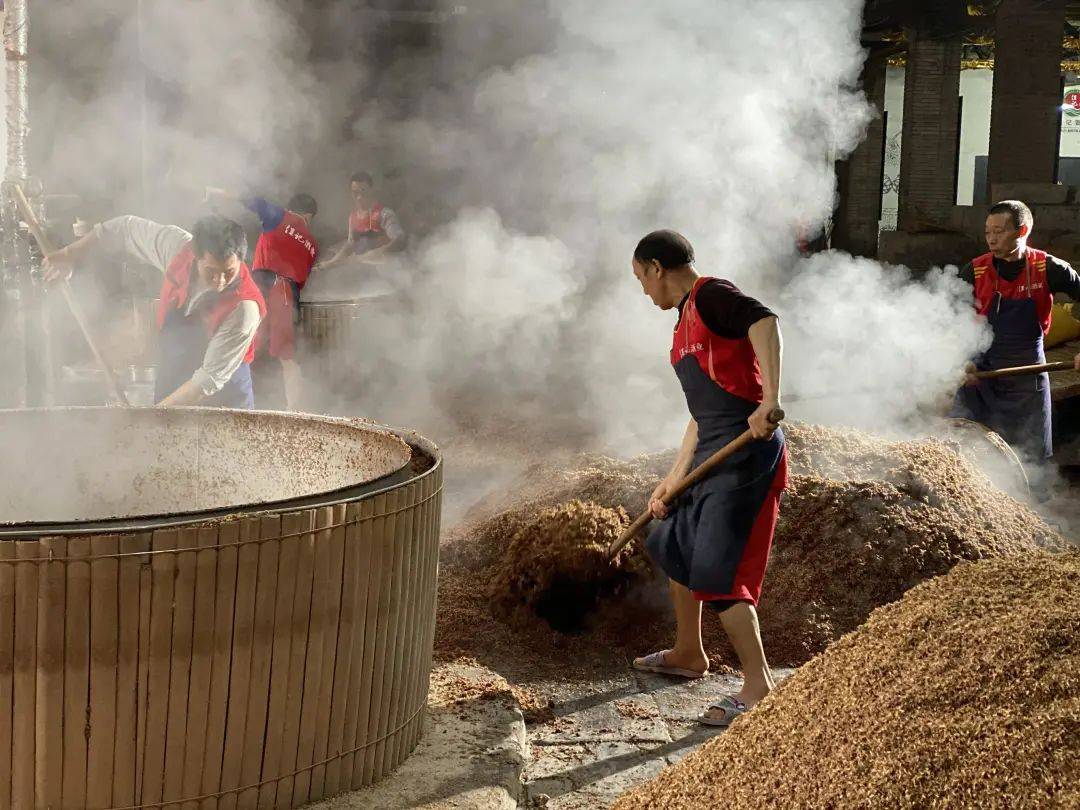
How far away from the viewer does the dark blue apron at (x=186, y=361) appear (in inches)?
218

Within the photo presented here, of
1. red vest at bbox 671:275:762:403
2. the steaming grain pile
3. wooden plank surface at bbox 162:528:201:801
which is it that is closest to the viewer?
wooden plank surface at bbox 162:528:201:801

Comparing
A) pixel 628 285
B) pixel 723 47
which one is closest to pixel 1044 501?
pixel 628 285

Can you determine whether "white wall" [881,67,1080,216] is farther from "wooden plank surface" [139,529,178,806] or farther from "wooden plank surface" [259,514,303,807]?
"wooden plank surface" [139,529,178,806]

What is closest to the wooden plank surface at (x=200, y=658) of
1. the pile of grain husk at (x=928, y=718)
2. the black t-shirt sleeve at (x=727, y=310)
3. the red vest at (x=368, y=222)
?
the pile of grain husk at (x=928, y=718)

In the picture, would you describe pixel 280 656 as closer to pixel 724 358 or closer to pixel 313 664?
pixel 313 664

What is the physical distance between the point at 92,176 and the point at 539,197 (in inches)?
160

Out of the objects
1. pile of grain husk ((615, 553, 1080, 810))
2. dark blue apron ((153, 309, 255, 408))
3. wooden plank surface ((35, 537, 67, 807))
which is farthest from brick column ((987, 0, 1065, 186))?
wooden plank surface ((35, 537, 67, 807))

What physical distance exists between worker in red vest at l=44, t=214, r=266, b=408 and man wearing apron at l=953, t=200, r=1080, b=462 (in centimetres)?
407

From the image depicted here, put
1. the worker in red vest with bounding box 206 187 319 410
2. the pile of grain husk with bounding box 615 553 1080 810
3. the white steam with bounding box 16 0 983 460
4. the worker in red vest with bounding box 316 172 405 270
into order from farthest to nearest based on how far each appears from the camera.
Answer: the worker in red vest with bounding box 316 172 405 270 → the worker in red vest with bounding box 206 187 319 410 → the white steam with bounding box 16 0 983 460 → the pile of grain husk with bounding box 615 553 1080 810

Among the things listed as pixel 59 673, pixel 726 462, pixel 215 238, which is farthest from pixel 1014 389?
pixel 59 673

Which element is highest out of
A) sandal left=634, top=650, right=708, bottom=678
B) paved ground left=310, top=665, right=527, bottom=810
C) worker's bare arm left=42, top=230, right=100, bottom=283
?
worker's bare arm left=42, top=230, right=100, bottom=283

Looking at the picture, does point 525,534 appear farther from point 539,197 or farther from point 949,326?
point 539,197

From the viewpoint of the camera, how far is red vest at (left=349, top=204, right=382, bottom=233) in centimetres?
1000

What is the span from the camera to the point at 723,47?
29.8 ft
